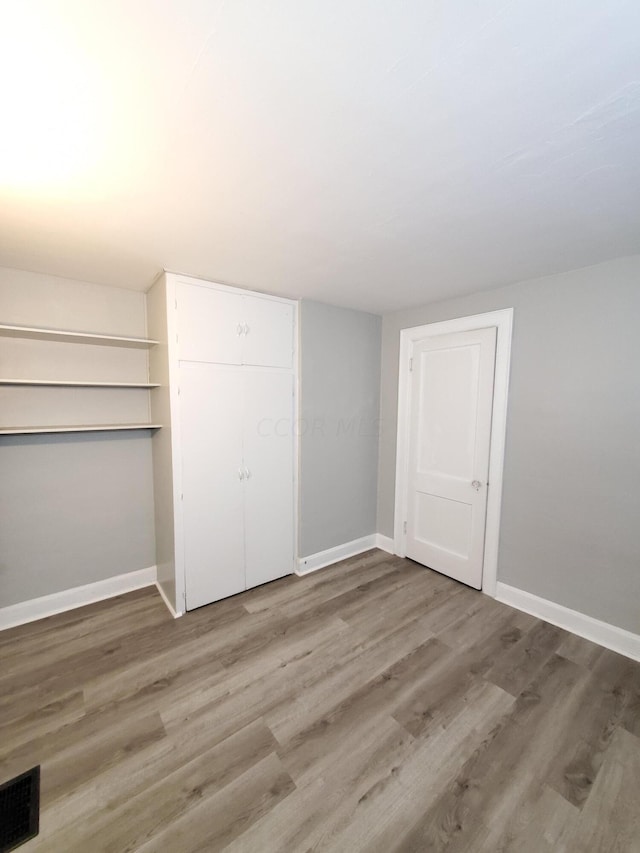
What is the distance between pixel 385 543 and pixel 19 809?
9.56 feet

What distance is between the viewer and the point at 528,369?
243 centimetres

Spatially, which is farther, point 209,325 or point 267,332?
point 267,332

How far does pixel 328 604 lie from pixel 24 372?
2.73 meters

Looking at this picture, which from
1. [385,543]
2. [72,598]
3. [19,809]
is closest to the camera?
[19,809]

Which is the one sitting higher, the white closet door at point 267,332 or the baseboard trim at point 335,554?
the white closet door at point 267,332

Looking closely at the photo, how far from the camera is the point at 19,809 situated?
4.12 ft

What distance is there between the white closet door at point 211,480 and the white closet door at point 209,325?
0.09m

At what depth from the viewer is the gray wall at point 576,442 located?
2045 millimetres

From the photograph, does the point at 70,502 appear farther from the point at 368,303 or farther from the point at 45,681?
the point at 368,303

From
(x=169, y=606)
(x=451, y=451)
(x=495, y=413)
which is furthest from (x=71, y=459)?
(x=495, y=413)

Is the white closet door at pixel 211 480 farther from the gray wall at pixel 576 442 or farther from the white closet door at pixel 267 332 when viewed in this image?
the gray wall at pixel 576 442

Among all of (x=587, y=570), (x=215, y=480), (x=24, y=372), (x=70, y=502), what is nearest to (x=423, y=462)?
(x=587, y=570)

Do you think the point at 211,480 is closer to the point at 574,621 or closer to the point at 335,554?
the point at 335,554

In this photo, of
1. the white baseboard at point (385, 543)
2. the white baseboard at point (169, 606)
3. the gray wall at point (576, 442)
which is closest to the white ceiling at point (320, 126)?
the gray wall at point (576, 442)
